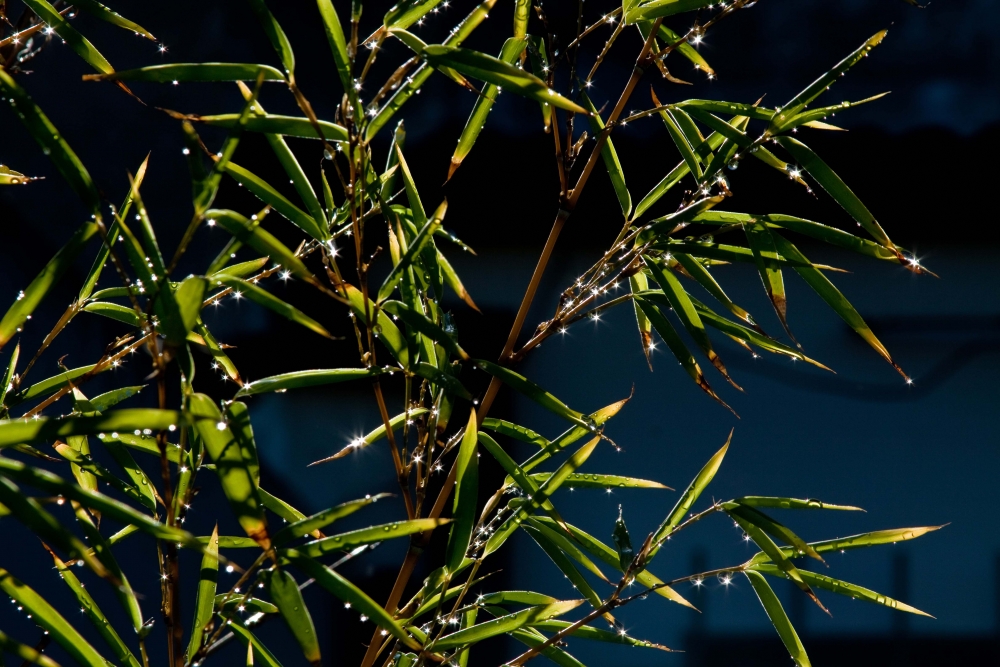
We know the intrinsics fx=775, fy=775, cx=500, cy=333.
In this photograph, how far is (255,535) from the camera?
2.03 feet

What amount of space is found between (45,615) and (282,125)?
1.53ft

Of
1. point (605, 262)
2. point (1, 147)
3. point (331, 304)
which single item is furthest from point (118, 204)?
point (605, 262)

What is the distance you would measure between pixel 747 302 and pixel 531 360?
61 cm

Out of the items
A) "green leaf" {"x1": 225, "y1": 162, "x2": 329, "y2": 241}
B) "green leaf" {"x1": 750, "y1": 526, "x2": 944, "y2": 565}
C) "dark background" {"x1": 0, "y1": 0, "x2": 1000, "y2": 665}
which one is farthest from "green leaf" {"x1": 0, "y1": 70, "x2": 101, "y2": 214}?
"dark background" {"x1": 0, "y1": 0, "x2": 1000, "y2": 665}

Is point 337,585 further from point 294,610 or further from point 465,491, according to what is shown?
point 465,491

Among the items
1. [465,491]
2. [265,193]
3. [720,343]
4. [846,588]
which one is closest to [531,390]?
[465,491]

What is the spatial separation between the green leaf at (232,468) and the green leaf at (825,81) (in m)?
0.61

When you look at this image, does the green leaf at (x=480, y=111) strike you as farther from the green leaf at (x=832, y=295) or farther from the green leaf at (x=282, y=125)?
the green leaf at (x=832, y=295)

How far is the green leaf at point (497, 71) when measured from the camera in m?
0.67

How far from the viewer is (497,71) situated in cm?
68

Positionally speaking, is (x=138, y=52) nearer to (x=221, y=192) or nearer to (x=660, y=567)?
(x=221, y=192)

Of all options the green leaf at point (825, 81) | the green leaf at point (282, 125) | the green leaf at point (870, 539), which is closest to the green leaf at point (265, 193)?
the green leaf at point (282, 125)

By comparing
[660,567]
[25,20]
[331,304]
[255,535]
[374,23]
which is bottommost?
[660,567]

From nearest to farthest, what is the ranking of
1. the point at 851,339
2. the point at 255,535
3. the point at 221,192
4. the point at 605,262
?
the point at 255,535 → the point at 605,262 → the point at 221,192 → the point at 851,339
